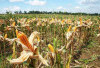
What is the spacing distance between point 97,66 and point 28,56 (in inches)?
83.1

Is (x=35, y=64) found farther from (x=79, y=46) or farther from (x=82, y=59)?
(x=79, y=46)

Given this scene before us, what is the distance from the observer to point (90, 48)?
4.24 meters

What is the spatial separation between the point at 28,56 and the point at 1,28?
4.18m

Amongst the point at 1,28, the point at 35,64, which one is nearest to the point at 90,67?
the point at 35,64

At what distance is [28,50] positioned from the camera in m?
1.27

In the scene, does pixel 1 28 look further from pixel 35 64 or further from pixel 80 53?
pixel 35 64

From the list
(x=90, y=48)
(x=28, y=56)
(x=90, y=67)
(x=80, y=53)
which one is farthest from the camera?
(x=90, y=48)

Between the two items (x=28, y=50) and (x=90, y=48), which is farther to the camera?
(x=90, y=48)

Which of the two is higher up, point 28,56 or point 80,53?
point 28,56

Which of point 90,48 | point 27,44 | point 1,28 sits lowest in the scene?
point 90,48

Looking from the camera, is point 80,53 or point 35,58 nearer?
point 35,58

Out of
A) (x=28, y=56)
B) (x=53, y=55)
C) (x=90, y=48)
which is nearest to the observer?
(x=28, y=56)

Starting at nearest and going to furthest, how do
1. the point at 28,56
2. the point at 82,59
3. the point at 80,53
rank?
the point at 28,56 < the point at 82,59 < the point at 80,53

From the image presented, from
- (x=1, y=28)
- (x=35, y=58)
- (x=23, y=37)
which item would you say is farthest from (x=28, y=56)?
(x=1, y=28)
